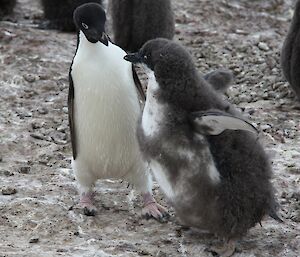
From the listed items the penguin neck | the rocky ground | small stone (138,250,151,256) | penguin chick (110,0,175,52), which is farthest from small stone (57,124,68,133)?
small stone (138,250,151,256)

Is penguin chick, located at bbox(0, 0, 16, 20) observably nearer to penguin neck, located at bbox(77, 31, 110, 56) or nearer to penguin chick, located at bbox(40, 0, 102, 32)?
penguin chick, located at bbox(40, 0, 102, 32)

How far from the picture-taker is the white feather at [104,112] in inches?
169

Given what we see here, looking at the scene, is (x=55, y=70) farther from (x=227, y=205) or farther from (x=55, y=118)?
(x=227, y=205)

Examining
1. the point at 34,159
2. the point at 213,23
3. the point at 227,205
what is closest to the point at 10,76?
the point at 34,159

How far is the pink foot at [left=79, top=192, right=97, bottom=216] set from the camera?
440 cm

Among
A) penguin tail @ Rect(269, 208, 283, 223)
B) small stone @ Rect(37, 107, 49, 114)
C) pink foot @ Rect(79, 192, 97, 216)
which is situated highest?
penguin tail @ Rect(269, 208, 283, 223)

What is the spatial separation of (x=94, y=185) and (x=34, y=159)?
66 centimetres

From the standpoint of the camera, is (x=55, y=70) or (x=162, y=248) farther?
(x=55, y=70)

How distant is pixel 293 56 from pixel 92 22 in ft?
7.51

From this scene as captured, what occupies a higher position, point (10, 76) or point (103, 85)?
point (103, 85)

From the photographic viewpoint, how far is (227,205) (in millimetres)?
3760

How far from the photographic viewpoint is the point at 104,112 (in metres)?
4.34

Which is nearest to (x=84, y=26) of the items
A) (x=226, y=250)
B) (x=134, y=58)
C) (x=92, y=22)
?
(x=92, y=22)

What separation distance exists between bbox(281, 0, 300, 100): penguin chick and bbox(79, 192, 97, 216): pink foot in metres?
2.22
